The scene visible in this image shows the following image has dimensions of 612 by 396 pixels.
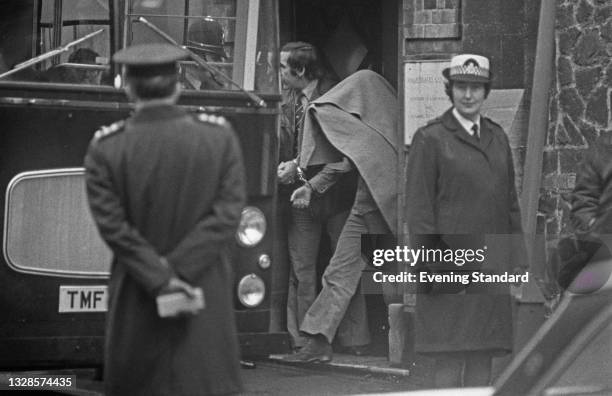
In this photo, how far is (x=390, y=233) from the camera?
10156 mm

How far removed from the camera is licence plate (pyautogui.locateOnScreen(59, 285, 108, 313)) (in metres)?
7.52

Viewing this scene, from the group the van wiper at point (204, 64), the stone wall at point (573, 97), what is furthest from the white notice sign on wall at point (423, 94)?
the van wiper at point (204, 64)

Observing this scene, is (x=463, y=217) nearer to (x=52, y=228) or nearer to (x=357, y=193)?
(x=52, y=228)

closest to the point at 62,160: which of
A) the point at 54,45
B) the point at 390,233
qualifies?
the point at 54,45

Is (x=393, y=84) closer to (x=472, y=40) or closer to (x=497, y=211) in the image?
(x=472, y=40)

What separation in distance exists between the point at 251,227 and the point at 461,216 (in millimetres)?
1316

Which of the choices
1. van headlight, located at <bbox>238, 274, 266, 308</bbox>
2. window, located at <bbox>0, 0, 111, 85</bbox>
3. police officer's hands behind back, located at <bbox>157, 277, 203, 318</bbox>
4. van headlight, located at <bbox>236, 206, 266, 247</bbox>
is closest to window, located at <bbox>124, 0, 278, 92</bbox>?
window, located at <bbox>0, 0, 111, 85</bbox>

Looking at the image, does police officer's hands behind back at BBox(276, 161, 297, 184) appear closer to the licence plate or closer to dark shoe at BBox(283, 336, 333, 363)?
dark shoe at BBox(283, 336, 333, 363)

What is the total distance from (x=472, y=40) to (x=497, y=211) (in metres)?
3.12

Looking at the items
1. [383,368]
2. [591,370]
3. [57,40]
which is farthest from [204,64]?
[591,370]

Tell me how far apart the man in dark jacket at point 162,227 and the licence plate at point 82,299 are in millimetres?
2392

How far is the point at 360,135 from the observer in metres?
10.0

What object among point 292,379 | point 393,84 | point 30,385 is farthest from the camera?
point 393,84

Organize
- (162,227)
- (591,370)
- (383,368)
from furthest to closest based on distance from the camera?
(383,368)
(162,227)
(591,370)
